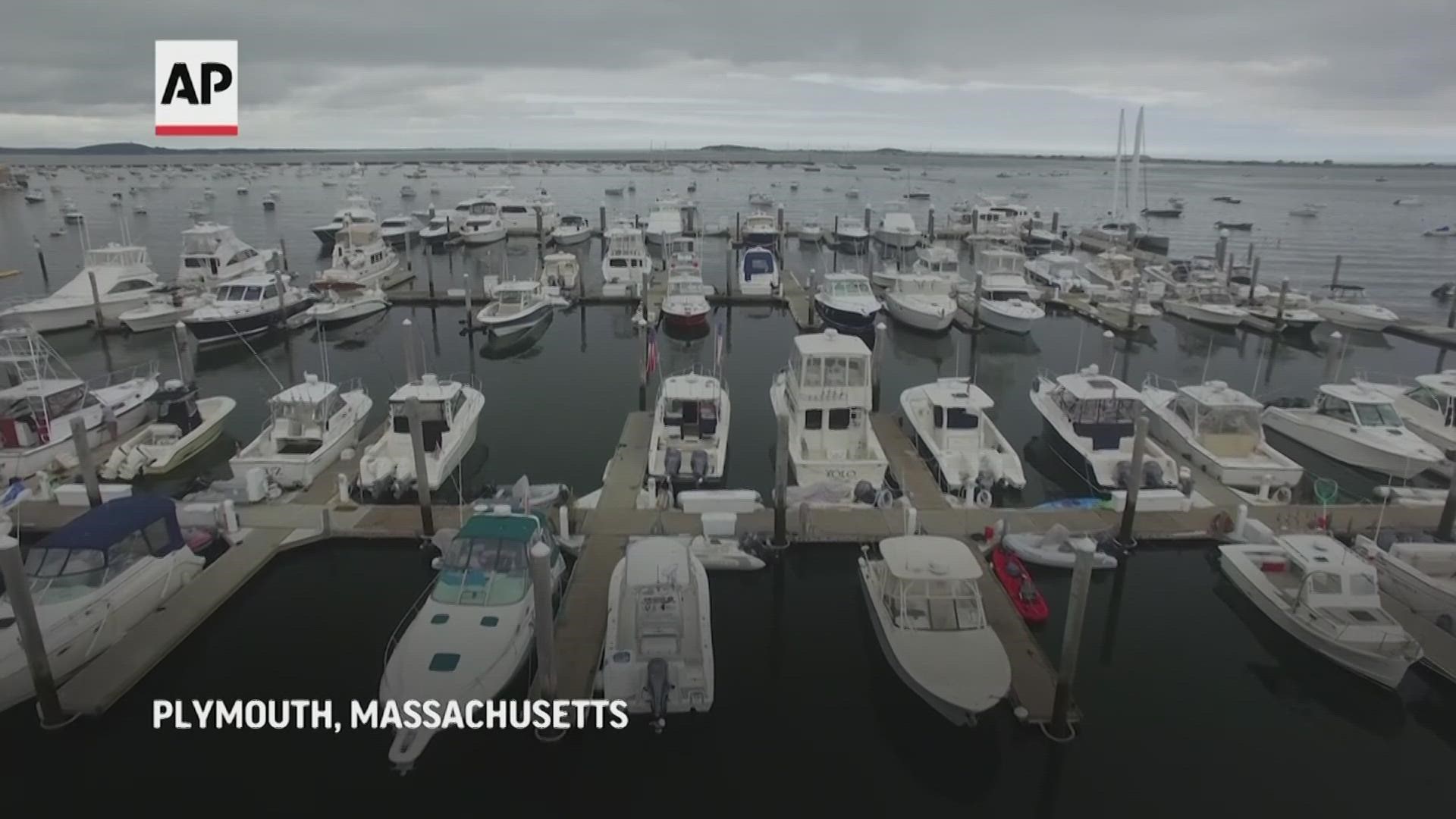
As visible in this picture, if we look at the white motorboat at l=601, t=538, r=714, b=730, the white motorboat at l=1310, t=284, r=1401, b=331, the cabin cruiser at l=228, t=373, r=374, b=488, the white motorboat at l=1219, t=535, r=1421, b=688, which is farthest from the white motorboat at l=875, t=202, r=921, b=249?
the white motorboat at l=601, t=538, r=714, b=730

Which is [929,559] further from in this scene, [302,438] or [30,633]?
[302,438]

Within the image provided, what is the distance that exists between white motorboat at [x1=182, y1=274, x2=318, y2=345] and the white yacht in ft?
16.3

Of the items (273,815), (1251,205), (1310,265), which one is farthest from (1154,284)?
(1251,205)

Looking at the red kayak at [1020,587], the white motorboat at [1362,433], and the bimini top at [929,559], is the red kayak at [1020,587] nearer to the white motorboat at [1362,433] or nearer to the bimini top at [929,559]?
the bimini top at [929,559]

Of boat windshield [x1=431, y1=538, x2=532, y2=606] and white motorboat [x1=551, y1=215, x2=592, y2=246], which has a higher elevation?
white motorboat [x1=551, y1=215, x2=592, y2=246]

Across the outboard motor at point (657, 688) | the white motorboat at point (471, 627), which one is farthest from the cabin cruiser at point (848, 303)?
the outboard motor at point (657, 688)

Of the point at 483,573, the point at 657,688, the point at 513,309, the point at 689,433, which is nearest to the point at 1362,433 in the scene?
the point at 689,433

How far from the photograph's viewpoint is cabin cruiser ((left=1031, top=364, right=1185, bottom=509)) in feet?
68.4

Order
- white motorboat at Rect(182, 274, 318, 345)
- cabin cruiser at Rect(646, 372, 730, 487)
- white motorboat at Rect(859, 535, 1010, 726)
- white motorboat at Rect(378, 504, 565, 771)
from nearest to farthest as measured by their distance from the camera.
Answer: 1. white motorboat at Rect(378, 504, 565, 771)
2. white motorboat at Rect(859, 535, 1010, 726)
3. cabin cruiser at Rect(646, 372, 730, 487)
4. white motorboat at Rect(182, 274, 318, 345)

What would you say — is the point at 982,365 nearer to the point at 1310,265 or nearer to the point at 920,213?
the point at 1310,265

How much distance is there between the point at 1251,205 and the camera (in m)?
133

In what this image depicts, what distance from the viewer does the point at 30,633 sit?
11609 mm

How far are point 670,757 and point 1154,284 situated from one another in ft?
154

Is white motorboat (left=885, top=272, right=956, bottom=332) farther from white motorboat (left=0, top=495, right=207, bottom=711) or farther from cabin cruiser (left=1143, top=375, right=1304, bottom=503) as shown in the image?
white motorboat (left=0, top=495, right=207, bottom=711)
